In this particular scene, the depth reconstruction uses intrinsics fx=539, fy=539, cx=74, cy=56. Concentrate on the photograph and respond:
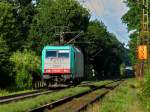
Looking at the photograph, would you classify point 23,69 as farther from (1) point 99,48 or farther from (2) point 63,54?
(1) point 99,48

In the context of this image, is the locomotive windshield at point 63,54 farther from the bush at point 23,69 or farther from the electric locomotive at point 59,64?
the bush at point 23,69

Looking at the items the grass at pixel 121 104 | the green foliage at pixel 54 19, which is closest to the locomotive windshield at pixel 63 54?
the grass at pixel 121 104

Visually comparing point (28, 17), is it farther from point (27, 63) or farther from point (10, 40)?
point (27, 63)

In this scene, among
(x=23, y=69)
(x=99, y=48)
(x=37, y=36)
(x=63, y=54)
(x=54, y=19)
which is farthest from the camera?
(x=99, y=48)

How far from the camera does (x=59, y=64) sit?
4359cm

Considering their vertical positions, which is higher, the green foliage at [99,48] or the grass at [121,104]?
the green foliage at [99,48]

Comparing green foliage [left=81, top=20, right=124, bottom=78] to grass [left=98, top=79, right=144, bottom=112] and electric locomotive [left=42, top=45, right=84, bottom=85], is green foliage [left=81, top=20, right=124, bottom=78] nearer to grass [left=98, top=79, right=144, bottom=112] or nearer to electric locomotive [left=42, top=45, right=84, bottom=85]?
electric locomotive [left=42, top=45, right=84, bottom=85]

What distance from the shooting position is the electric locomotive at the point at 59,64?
43.4 metres

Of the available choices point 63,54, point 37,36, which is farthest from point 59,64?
point 37,36

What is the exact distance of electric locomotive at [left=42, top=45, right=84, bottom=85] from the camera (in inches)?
1708

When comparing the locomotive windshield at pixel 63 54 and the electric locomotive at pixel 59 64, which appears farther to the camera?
the locomotive windshield at pixel 63 54

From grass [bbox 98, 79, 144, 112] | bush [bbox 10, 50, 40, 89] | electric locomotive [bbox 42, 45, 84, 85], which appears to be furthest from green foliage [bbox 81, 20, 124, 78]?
grass [bbox 98, 79, 144, 112]

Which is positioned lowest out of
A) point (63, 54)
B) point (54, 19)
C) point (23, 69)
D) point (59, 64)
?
point (23, 69)

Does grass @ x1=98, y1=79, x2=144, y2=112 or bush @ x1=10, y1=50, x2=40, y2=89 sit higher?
bush @ x1=10, y1=50, x2=40, y2=89
